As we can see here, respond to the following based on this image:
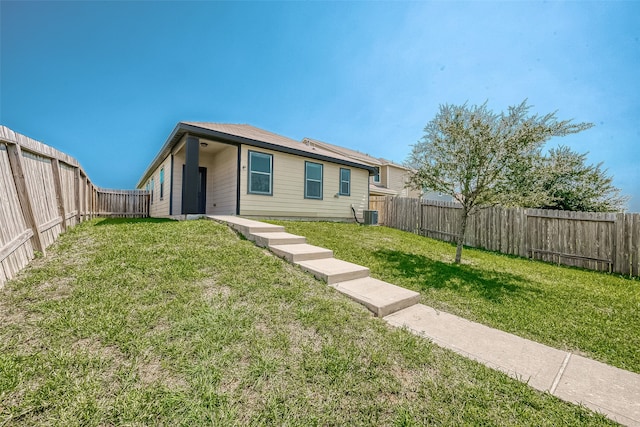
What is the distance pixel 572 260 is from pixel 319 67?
38.0 ft

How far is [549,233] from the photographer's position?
7594 mm

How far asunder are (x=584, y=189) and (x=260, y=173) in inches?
486

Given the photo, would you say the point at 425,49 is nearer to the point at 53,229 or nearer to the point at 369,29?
the point at 369,29

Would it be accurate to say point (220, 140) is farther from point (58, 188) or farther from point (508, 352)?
point (508, 352)

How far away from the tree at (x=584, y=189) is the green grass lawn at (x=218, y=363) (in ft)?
33.3

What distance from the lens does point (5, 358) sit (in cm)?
171

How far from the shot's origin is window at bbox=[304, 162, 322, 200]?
32.8 feet

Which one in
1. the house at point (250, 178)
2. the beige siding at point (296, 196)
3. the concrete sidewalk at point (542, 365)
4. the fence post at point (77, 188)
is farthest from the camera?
the beige siding at point (296, 196)

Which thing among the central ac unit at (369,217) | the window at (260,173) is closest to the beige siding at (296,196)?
the window at (260,173)

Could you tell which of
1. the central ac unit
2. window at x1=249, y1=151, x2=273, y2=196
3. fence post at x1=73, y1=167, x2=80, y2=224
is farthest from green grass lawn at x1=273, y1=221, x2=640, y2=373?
fence post at x1=73, y1=167, x2=80, y2=224

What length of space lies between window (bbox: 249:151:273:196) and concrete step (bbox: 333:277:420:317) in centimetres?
578

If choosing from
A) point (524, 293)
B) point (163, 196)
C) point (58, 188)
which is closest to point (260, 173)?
point (58, 188)

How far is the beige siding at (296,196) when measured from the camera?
8.59 meters

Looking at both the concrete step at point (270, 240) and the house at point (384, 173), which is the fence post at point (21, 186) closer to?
the concrete step at point (270, 240)
